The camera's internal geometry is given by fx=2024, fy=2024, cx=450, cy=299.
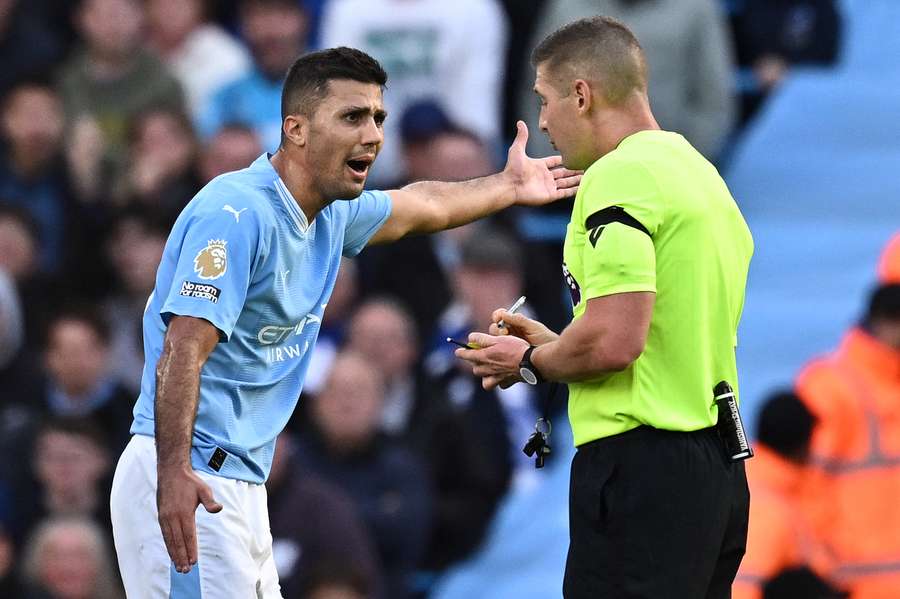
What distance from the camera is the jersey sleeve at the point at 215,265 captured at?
516cm

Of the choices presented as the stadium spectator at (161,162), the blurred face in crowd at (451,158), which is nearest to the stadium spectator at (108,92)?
the stadium spectator at (161,162)

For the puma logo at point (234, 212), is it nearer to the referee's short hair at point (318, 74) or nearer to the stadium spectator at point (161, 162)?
the referee's short hair at point (318, 74)

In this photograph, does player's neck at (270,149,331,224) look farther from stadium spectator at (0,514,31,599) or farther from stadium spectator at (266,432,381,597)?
stadium spectator at (0,514,31,599)

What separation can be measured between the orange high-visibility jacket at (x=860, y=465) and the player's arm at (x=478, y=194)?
2290 millimetres

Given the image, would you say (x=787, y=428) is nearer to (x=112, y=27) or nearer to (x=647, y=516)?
(x=647, y=516)

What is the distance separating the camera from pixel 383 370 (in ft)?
29.8

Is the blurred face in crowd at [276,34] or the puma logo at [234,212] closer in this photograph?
the puma logo at [234,212]

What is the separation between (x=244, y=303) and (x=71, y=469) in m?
3.68

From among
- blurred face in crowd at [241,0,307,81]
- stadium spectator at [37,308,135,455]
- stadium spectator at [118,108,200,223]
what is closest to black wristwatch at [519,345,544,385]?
stadium spectator at [37,308,135,455]

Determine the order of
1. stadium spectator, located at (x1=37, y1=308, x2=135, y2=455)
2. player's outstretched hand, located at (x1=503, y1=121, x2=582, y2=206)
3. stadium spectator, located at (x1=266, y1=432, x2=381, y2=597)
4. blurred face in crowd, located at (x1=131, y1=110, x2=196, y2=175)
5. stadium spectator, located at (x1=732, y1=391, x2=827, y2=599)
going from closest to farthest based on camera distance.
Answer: player's outstretched hand, located at (x1=503, y1=121, x2=582, y2=206) → stadium spectator, located at (x1=732, y1=391, x2=827, y2=599) → stadium spectator, located at (x1=266, y1=432, x2=381, y2=597) → stadium spectator, located at (x1=37, y1=308, x2=135, y2=455) → blurred face in crowd, located at (x1=131, y1=110, x2=196, y2=175)

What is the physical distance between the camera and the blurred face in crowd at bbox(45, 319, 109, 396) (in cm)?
932

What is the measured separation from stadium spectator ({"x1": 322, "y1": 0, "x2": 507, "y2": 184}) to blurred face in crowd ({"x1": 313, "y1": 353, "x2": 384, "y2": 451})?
1.70m

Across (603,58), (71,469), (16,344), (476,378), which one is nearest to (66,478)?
(71,469)

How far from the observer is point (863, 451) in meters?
8.10
